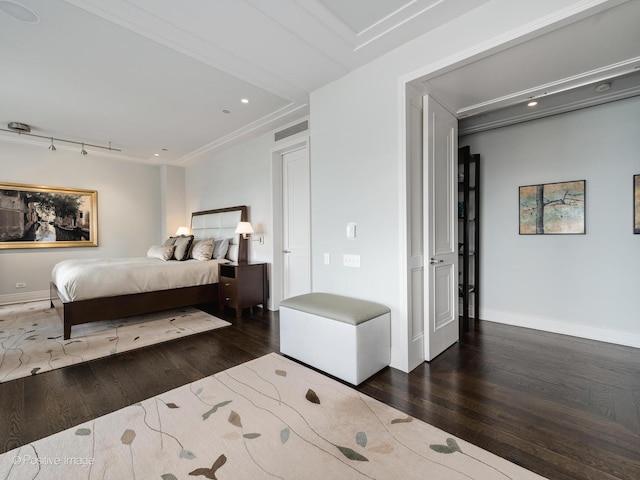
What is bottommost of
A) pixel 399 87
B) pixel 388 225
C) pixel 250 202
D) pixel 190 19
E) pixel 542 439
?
pixel 542 439

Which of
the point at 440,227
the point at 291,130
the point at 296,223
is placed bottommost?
the point at 440,227

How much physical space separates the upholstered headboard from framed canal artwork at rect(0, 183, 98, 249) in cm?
188

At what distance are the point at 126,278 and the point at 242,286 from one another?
142cm

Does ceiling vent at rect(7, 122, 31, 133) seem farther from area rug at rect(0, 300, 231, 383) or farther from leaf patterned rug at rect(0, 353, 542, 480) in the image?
leaf patterned rug at rect(0, 353, 542, 480)

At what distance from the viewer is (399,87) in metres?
2.40

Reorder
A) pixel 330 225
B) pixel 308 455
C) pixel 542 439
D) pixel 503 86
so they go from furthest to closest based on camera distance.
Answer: pixel 330 225, pixel 503 86, pixel 542 439, pixel 308 455

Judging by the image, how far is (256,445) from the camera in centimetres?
157

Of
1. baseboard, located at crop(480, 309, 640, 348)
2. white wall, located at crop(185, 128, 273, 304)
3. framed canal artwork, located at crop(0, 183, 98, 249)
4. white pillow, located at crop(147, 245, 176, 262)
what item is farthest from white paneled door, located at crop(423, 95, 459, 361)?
framed canal artwork, located at crop(0, 183, 98, 249)

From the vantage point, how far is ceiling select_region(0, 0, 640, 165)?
1.99 m

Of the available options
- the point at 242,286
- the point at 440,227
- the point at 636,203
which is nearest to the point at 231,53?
the point at 440,227

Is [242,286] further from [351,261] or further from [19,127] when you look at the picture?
[19,127]

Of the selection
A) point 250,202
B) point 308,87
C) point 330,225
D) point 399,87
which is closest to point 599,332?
point 330,225

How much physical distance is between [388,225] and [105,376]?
107 inches

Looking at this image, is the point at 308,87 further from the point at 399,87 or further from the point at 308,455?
the point at 308,455
